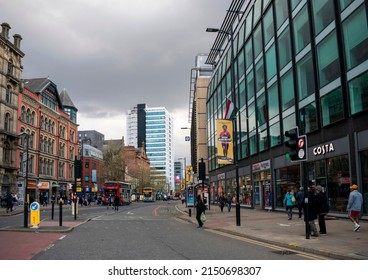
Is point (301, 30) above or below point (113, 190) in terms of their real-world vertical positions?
above

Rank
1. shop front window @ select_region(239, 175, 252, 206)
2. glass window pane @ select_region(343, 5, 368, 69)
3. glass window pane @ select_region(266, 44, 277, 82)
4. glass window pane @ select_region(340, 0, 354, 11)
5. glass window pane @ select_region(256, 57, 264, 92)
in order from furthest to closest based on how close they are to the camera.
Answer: shop front window @ select_region(239, 175, 252, 206) → glass window pane @ select_region(256, 57, 264, 92) → glass window pane @ select_region(266, 44, 277, 82) → glass window pane @ select_region(340, 0, 354, 11) → glass window pane @ select_region(343, 5, 368, 69)

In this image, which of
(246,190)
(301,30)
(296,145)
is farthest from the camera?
(246,190)

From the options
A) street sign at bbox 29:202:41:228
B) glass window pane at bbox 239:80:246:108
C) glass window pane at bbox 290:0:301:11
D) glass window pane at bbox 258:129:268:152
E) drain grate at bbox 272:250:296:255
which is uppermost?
glass window pane at bbox 290:0:301:11

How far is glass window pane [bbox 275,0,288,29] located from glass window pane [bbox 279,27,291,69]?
42.5 inches

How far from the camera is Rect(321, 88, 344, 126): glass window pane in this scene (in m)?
21.2

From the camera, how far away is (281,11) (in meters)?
29.3

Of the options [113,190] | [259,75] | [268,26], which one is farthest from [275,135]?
[113,190]

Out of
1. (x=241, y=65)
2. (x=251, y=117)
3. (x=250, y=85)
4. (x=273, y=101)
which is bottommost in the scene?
(x=251, y=117)

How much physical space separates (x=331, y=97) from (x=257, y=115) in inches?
520

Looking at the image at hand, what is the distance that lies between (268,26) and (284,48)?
409 centimetres

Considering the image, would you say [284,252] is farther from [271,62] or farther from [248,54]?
[248,54]

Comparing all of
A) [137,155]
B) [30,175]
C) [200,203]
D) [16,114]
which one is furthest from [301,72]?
[137,155]

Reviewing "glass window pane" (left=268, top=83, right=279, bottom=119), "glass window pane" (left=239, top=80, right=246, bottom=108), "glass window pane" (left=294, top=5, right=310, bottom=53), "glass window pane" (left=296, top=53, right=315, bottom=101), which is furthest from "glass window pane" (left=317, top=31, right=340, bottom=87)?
"glass window pane" (left=239, top=80, right=246, bottom=108)

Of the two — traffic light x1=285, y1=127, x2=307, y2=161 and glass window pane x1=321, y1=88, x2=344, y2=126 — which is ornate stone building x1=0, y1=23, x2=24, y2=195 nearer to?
glass window pane x1=321, y1=88, x2=344, y2=126
